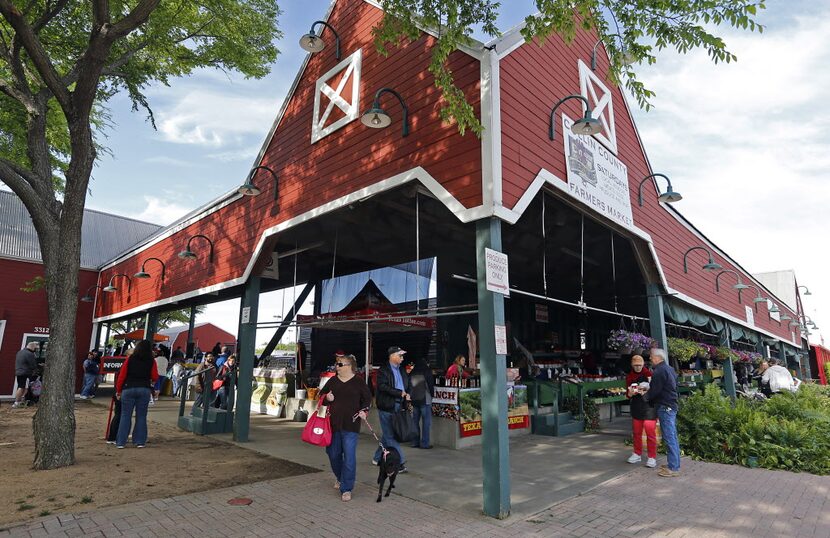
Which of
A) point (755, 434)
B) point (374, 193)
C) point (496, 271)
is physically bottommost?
point (755, 434)

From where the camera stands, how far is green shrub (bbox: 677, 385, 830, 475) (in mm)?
7227

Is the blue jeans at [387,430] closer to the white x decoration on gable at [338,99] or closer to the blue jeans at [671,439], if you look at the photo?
the blue jeans at [671,439]

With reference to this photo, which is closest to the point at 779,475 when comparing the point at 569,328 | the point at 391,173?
the point at 391,173

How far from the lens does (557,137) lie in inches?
298

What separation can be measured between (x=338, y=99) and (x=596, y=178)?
477 centimetres

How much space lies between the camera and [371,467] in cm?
721

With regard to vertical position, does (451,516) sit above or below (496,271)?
below

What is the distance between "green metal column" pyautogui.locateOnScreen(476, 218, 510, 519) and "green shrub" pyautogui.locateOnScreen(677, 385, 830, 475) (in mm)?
4498

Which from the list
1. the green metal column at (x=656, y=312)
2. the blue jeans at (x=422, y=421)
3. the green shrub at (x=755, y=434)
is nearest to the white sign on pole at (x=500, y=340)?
the blue jeans at (x=422, y=421)

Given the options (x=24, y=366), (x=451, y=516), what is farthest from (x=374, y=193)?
(x=24, y=366)

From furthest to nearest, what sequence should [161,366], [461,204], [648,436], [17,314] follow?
[17,314]
[161,366]
[648,436]
[461,204]

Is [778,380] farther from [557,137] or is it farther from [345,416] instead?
[345,416]

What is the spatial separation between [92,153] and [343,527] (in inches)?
287

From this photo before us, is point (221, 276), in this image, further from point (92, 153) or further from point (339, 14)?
point (339, 14)
